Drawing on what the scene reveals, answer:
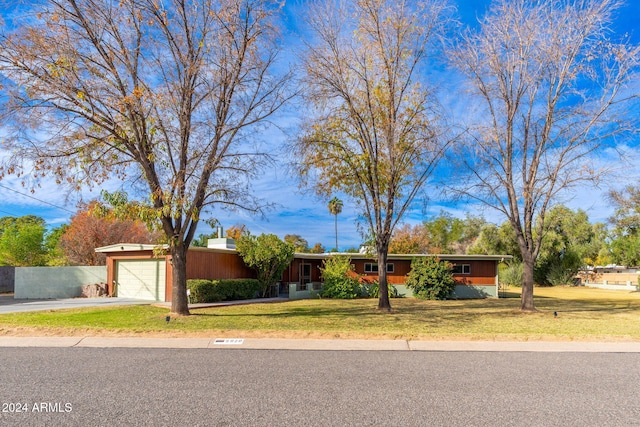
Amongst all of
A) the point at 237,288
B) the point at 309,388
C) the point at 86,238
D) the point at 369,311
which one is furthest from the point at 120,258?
the point at 309,388

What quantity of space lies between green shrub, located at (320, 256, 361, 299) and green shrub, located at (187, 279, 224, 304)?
8.40m

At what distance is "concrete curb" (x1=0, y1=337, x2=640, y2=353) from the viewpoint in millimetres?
9148

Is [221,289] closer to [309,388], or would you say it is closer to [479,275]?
[309,388]

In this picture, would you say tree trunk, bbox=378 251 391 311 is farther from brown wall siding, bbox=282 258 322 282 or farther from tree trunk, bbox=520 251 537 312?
brown wall siding, bbox=282 258 322 282

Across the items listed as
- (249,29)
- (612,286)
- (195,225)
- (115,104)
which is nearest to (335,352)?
(195,225)

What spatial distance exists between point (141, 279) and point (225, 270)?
4.10 meters

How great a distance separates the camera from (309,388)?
6.09 m

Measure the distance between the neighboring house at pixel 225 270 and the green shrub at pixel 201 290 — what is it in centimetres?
101

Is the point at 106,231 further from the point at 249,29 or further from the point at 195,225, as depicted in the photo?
the point at 249,29

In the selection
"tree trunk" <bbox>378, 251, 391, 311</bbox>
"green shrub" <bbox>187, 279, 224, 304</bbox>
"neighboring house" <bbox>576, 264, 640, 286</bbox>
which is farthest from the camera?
"neighboring house" <bbox>576, 264, 640, 286</bbox>

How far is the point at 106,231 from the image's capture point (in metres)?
30.7

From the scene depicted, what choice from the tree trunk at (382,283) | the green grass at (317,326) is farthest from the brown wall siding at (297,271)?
the green grass at (317,326)

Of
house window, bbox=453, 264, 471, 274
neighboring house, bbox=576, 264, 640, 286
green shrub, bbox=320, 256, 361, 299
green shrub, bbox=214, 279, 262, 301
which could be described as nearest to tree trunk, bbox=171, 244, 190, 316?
green shrub, bbox=214, 279, 262, 301

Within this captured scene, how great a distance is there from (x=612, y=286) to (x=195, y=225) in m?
45.7
